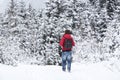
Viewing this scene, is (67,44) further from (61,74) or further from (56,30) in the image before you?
(56,30)

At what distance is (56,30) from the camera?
32.6 metres

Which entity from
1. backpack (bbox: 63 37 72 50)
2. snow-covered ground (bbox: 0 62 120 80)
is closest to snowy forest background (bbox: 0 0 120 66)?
snow-covered ground (bbox: 0 62 120 80)

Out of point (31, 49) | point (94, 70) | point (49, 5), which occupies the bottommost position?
point (31, 49)

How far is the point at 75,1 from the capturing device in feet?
145

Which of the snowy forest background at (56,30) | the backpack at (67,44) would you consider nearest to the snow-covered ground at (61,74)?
the backpack at (67,44)

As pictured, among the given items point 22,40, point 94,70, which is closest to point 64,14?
point 22,40

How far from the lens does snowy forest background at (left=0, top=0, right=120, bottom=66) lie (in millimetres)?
24344

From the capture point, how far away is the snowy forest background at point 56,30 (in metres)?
24.3

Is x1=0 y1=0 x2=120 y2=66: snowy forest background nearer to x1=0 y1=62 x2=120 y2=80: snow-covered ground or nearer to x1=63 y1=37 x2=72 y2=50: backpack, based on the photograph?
x1=0 y1=62 x2=120 y2=80: snow-covered ground

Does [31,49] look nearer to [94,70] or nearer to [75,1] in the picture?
[75,1]

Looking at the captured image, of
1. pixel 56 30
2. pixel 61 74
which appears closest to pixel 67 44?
pixel 61 74

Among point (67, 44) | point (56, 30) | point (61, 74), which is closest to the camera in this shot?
point (61, 74)

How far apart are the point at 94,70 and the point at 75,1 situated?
31277 millimetres

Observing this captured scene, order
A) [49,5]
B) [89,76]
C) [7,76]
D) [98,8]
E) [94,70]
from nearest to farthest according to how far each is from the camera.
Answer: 1. [7,76]
2. [89,76]
3. [94,70]
4. [49,5]
5. [98,8]
